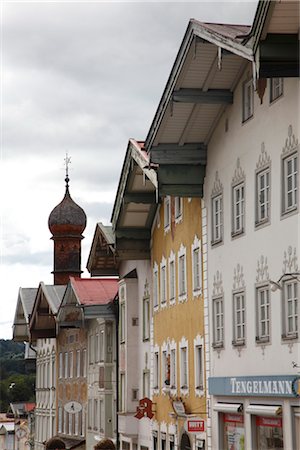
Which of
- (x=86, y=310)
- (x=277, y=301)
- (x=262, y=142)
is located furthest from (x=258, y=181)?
(x=86, y=310)

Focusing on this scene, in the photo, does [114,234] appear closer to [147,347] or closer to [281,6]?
[147,347]

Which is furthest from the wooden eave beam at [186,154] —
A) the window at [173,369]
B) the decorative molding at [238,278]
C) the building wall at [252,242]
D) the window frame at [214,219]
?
the window at [173,369]

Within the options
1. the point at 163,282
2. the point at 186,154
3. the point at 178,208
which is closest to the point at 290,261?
the point at 186,154

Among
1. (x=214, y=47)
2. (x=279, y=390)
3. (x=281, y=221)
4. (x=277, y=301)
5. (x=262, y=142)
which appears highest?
(x=214, y=47)

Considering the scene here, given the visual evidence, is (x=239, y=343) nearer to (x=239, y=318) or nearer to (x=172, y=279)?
(x=239, y=318)

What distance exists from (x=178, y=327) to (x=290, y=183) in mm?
11196

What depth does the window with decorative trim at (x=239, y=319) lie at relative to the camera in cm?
2909

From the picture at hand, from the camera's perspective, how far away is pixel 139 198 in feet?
123

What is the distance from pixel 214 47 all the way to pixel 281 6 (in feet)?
19.4

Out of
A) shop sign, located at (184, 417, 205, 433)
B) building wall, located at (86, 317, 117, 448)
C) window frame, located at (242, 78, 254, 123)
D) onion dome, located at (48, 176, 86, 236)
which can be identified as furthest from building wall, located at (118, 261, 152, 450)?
onion dome, located at (48, 176, 86, 236)

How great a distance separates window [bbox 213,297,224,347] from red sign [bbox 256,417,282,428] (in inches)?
137

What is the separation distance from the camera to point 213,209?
32.0m

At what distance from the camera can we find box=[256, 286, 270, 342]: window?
1069 inches

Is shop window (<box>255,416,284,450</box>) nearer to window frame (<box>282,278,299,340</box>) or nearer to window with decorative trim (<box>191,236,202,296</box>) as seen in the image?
window frame (<box>282,278,299,340</box>)
